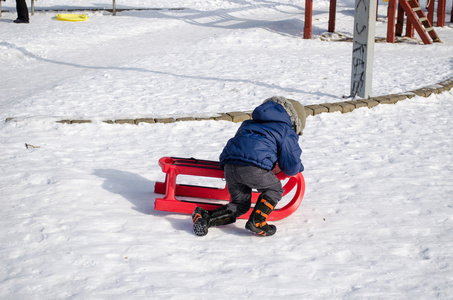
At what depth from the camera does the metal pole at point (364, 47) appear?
7.19 m

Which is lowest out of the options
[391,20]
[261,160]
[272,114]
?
[261,160]

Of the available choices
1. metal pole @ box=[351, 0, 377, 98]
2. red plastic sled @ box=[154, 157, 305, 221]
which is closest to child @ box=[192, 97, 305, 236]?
red plastic sled @ box=[154, 157, 305, 221]

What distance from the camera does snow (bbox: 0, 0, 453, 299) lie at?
2.74m

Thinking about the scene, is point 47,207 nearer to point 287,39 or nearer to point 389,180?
point 389,180

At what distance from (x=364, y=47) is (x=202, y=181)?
3.97 m

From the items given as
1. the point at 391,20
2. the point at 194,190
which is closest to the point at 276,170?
the point at 194,190

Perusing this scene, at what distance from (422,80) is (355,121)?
9.44ft

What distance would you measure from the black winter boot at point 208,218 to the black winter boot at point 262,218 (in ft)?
0.53

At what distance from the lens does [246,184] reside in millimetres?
3410

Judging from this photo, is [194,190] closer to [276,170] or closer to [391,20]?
[276,170]

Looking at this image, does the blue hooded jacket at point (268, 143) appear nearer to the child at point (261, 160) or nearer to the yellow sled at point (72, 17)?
the child at point (261, 160)

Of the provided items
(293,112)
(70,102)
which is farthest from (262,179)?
(70,102)

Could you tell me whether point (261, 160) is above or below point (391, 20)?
below

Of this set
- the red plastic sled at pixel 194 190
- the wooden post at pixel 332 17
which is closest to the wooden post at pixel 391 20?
Result: the wooden post at pixel 332 17
